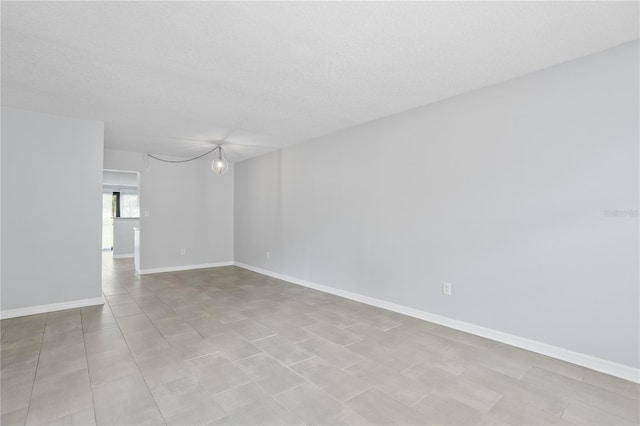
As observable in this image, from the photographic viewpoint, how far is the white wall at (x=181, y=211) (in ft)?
21.5

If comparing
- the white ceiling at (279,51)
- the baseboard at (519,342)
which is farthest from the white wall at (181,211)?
the baseboard at (519,342)

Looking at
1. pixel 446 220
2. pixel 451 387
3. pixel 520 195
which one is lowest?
pixel 451 387

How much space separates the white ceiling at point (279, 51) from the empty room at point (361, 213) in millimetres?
21

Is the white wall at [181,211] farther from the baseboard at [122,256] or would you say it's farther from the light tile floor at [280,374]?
the baseboard at [122,256]

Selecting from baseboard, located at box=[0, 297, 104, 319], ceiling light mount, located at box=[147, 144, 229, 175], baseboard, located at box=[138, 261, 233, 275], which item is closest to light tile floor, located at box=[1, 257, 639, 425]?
baseboard, located at box=[0, 297, 104, 319]

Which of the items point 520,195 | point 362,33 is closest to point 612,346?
point 520,195

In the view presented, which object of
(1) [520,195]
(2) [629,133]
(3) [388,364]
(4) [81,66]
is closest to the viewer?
(2) [629,133]

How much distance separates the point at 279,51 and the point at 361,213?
254cm

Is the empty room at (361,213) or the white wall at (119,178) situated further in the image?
the white wall at (119,178)

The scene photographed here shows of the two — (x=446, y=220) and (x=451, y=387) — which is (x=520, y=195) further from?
(x=451, y=387)

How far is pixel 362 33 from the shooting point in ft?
7.43

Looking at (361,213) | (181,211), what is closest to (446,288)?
(361,213)

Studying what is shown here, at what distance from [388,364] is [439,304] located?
4.15 feet

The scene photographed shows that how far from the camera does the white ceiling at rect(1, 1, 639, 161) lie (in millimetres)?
2025
